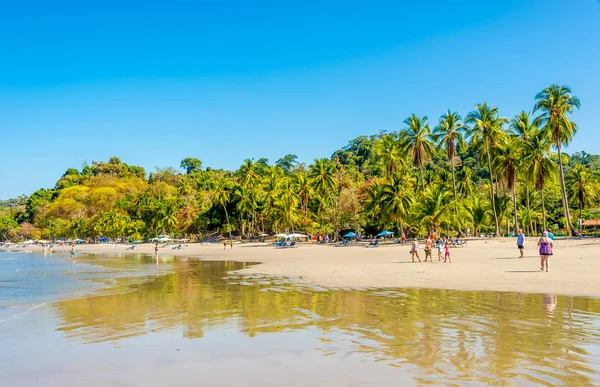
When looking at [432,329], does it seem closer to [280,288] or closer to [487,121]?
[280,288]

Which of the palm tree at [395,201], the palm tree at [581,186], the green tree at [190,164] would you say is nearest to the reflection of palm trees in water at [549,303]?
the palm tree at [395,201]

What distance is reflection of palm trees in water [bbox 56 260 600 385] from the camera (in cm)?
726

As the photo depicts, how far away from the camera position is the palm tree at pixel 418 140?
57344mm

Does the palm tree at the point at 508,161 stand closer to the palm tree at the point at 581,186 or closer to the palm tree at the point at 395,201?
the palm tree at the point at 395,201

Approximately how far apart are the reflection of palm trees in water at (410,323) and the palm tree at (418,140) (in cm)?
4365

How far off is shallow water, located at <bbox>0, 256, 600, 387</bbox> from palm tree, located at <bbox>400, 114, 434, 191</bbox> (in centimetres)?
4434

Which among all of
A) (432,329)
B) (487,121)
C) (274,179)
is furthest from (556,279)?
(274,179)

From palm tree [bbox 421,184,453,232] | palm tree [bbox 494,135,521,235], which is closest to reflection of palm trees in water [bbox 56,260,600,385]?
palm tree [bbox 421,184,453,232]

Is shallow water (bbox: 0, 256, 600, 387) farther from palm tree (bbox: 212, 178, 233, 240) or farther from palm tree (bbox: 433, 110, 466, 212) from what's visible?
palm tree (bbox: 212, 178, 233, 240)

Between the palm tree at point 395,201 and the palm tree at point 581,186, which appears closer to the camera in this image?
the palm tree at point 395,201

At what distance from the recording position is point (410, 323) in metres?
10.6

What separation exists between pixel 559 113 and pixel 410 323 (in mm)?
41792

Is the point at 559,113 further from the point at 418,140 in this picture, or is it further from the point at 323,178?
the point at 323,178

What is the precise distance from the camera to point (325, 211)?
72562mm
